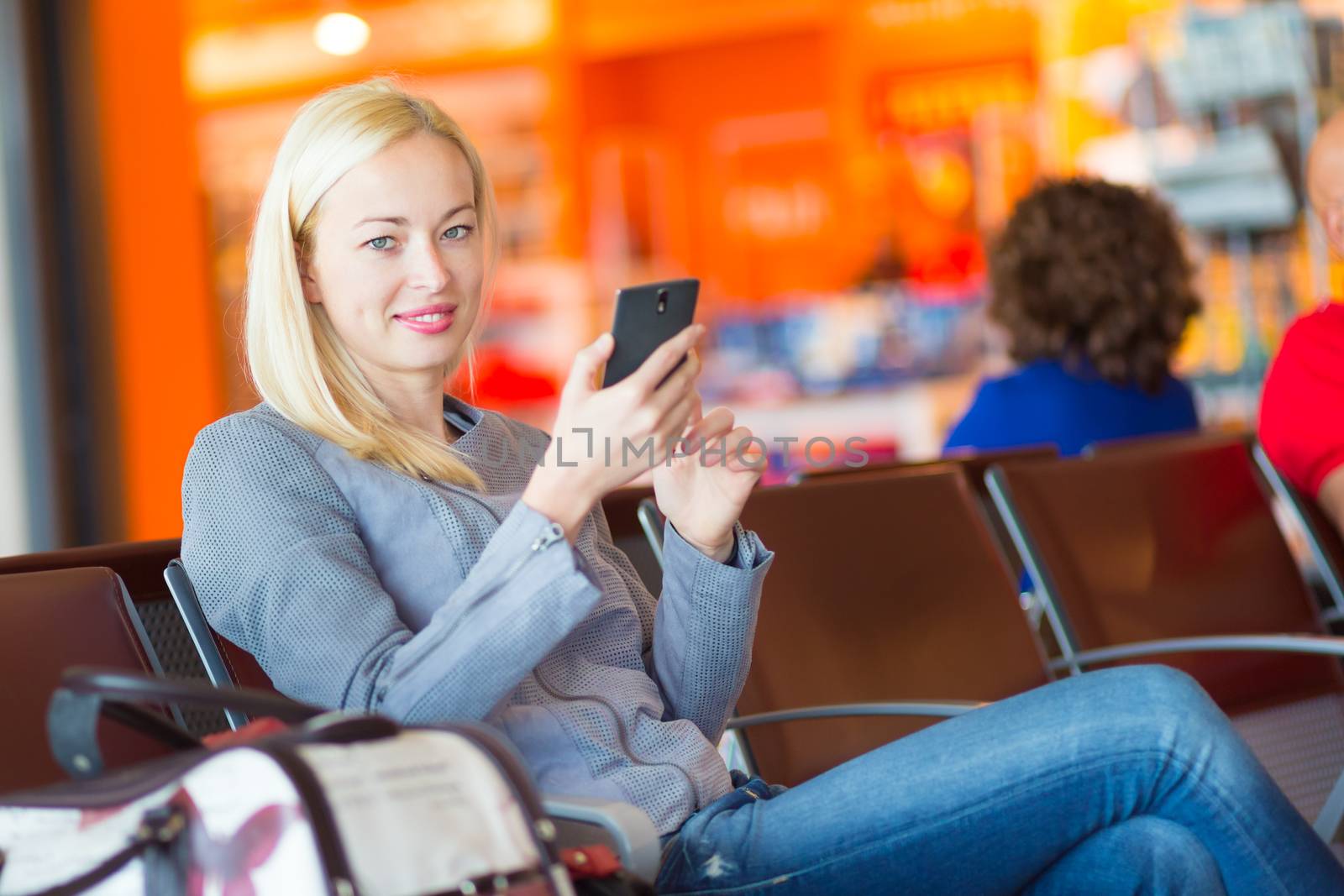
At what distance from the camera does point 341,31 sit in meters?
9.17

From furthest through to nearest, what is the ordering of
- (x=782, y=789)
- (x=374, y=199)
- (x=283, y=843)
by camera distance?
(x=782, y=789) → (x=374, y=199) → (x=283, y=843)

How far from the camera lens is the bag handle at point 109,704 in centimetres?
101

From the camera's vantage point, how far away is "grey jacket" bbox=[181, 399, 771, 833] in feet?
4.05

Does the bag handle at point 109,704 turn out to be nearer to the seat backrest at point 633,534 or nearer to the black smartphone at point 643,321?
the black smartphone at point 643,321

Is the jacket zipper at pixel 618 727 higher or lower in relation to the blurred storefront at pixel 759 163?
lower

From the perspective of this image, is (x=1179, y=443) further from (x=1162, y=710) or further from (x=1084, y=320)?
(x=1162, y=710)

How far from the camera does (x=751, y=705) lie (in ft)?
6.20

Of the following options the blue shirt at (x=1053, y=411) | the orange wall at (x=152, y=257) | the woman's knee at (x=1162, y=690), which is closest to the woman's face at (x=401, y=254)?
the woman's knee at (x=1162, y=690)

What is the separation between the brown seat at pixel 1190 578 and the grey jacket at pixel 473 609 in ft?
2.93

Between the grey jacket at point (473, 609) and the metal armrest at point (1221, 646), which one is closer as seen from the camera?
the grey jacket at point (473, 609)

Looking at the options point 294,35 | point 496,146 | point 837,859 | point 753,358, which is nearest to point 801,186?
point 496,146

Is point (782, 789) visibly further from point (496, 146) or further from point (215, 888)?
point (496, 146)

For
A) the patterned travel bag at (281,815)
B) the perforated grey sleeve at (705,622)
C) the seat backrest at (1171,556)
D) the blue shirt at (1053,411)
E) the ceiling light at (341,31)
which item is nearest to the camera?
the patterned travel bag at (281,815)

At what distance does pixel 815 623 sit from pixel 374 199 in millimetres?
893
